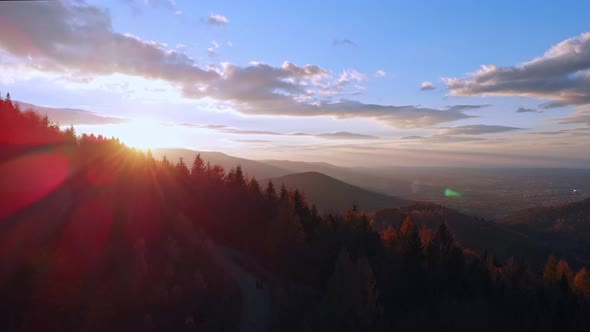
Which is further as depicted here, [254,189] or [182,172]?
[182,172]

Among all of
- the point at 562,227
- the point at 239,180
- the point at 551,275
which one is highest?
the point at 239,180

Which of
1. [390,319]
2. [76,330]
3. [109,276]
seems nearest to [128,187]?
[109,276]

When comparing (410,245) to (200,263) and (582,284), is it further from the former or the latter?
(200,263)

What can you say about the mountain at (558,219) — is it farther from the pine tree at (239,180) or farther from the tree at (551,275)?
the pine tree at (239,180)

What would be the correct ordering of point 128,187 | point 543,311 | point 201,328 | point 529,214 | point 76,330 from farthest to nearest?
point 529,214, point 128,187, point 543,311, point 201,328, point 76,330

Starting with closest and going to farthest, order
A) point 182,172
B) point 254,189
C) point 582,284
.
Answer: point 582,284 → point 254,189 → point 182,172

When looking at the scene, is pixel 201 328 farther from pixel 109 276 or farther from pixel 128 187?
pixel 128 187

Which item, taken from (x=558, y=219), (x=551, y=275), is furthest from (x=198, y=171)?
(x=558, y=219)
